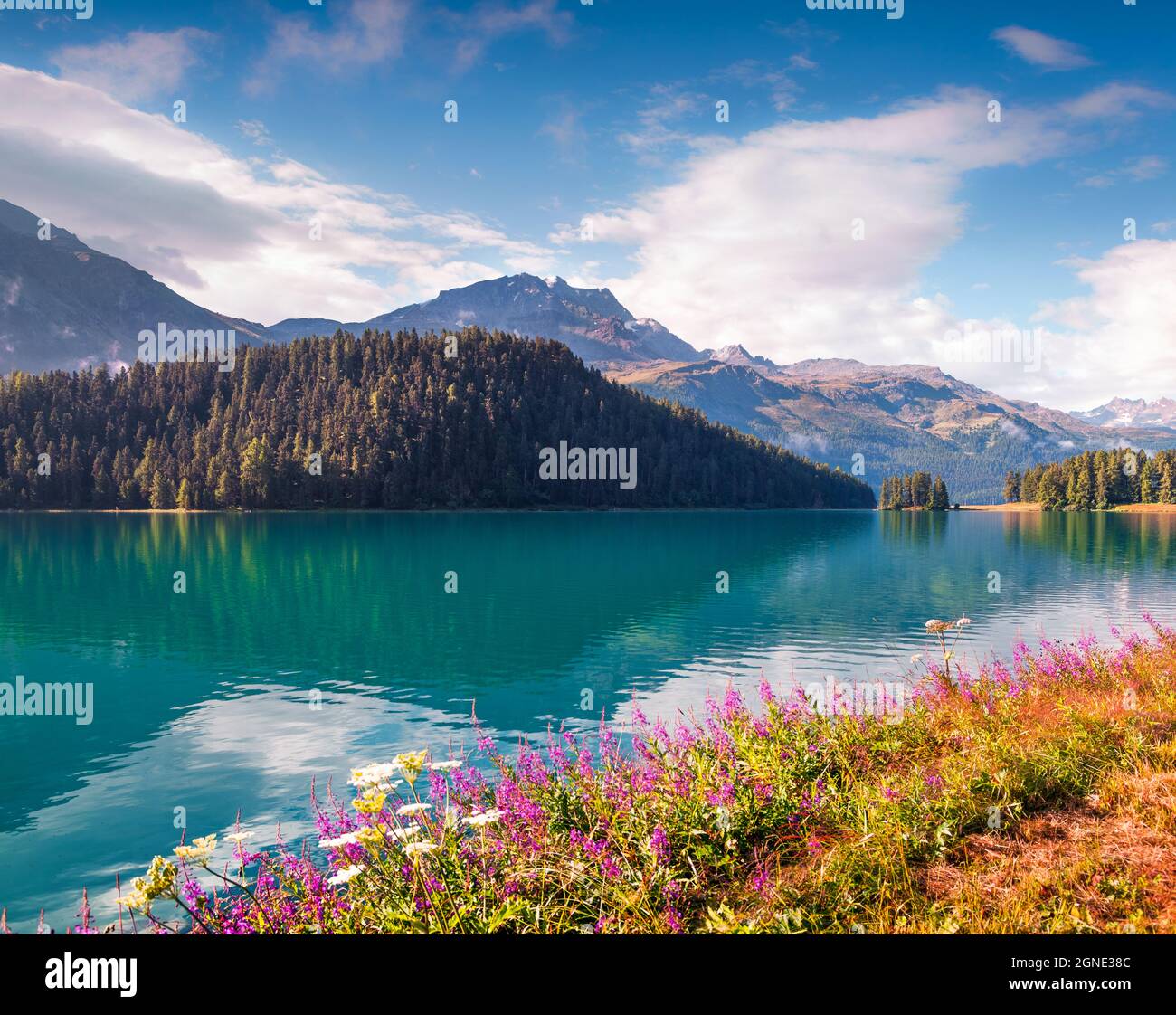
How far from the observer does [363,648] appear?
127ft

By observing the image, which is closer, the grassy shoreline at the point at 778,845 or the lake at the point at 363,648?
the grassy shoreline at the point at 778,845

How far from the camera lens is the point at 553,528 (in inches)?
6299

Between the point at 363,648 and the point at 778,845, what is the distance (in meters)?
32.9

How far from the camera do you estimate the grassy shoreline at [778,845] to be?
7531mm

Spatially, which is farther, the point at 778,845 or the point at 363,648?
the point at 363,648

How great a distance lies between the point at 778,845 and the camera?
366 inches

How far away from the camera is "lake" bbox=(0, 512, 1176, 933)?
63.1 ft

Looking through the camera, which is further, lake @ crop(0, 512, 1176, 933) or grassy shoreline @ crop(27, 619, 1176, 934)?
lake @ crop(0, 512, 1176, 933)

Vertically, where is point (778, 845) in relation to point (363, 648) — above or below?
above

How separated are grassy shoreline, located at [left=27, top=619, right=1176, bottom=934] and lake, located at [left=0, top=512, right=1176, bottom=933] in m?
7.19

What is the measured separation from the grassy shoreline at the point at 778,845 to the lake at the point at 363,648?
7.19 m
